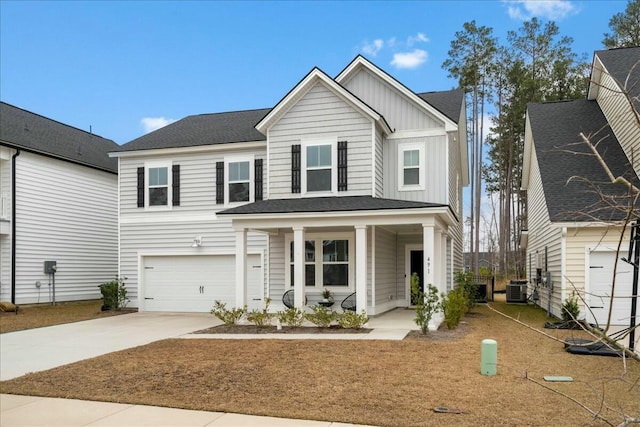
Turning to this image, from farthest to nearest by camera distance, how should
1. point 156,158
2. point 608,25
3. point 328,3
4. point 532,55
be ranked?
point 532,55
point 608,25
point 328,3
point 156,158

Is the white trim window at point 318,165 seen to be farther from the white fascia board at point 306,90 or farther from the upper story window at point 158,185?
the upper story window at point 158,185

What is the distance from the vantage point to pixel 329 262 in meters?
15.6

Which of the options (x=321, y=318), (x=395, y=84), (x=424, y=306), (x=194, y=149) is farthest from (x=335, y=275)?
(x=194, y=149)

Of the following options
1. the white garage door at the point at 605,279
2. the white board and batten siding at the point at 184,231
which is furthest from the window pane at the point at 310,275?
the white garage door at the point at 605,279

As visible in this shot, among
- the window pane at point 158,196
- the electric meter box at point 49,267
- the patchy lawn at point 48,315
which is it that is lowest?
the patchy lawn at point 48,315

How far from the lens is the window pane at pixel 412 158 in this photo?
50.7ft

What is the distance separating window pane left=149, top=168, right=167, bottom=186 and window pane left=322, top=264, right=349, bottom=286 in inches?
254

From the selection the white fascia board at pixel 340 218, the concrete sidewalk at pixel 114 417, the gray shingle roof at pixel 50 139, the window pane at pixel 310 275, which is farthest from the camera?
the gray shingle roof at pixel 50 139

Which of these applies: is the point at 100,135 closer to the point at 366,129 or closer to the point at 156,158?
the point at 156,158

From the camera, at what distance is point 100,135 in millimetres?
26562

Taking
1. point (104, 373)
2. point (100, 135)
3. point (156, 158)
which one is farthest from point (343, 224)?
point (100, 135)

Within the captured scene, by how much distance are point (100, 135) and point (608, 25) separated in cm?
2980

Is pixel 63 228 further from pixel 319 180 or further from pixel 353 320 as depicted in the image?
pixel 353 320

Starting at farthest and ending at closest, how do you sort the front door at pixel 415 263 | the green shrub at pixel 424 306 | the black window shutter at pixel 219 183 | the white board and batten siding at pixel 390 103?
1. the front door at pixel 415 263
2. the black window shutter at pixel 219 183
3. the white board and batten siding at pixel 390 103
4. the green shrub at pixel 424 306
